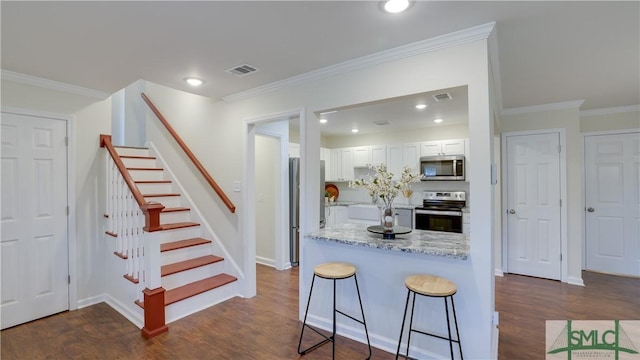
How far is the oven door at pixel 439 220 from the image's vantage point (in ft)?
15.1

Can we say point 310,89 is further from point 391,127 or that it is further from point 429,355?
point 391,127

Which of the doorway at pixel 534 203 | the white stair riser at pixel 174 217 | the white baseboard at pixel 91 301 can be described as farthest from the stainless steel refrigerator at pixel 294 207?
the doorway at pixel 534 203

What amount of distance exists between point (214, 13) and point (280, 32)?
44 centimetres

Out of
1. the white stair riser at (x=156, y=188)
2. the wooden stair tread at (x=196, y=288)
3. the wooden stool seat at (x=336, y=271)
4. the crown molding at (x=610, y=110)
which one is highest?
the crown molding at (x=610, y=110)

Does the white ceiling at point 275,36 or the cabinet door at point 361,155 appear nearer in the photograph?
the white ceiling at point 275,36

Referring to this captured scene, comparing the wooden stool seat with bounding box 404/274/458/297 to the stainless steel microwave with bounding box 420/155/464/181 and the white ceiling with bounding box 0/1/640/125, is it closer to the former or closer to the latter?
the white ceiling with bounding box 0/1/640/125

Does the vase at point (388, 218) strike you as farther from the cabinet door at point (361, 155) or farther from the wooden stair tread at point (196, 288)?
the cabinet door at point (361, 155)

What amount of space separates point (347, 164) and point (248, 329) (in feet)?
13.4

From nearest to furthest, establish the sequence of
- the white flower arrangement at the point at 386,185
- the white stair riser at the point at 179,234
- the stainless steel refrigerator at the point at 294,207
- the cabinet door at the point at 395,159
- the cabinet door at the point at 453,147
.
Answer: the white flower arrangement at the point at 386,185
the white stair riser at the point at 179,234
the stainless steel refrigerator at the point at 294,207
the cabinet door at the point at 453,147
the cabinet door at the point at 395,159

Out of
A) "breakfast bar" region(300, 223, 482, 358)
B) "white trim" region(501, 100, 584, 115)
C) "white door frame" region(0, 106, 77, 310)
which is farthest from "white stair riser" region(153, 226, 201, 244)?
"white trim" region(501, 100, 584, 115)

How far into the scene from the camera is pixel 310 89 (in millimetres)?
2863

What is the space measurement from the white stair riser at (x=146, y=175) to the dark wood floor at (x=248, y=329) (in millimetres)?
1628

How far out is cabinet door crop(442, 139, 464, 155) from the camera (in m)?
4.97

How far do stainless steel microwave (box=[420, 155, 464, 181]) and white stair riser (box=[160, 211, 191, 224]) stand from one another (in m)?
3.57
